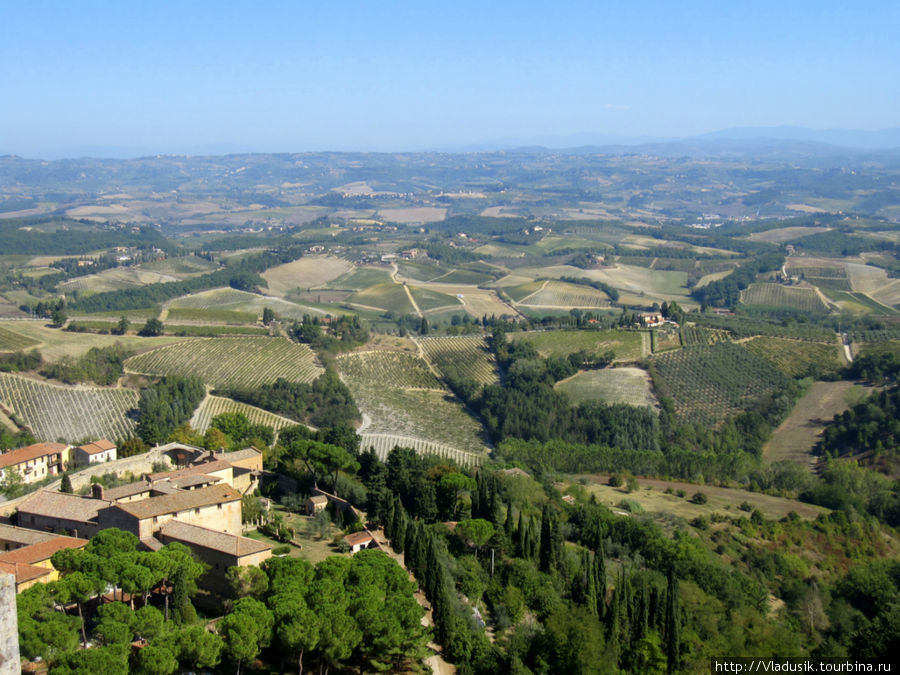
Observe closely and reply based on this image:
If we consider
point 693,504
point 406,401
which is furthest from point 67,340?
point 693,504

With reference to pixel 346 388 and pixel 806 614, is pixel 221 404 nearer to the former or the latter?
pixel 346 388

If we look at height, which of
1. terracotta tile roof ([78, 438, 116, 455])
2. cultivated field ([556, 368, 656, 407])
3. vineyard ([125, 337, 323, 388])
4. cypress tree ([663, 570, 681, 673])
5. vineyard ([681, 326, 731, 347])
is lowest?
cultivated field ([556, 368, 656, 407])

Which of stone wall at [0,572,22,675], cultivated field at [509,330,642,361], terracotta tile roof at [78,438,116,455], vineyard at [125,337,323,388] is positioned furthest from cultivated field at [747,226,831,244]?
A: stone wall at [0,572,22,675]

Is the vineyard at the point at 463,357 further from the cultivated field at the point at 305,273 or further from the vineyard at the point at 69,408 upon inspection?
the cultivated field at the point at 305,273

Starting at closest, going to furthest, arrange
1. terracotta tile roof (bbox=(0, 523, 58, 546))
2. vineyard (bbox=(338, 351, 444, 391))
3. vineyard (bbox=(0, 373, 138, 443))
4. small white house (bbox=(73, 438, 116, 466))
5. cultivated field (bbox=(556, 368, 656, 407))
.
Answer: terracotta tile roof (bbox=(0, 523, 58, 546)), small white house (bbox=(73, 438, 116, 466)), vineyard (bbox=(0, 373, 138, 443)), cultivated field (bbox=(556, 368, 656, 407)), vineyard (bbox=(338, 351, 444, 391))

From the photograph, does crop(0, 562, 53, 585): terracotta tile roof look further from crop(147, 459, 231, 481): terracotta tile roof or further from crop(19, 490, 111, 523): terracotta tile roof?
crop(147, 459, 231, 481): terracotta tile roof

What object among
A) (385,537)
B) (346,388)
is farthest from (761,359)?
(385,537)
